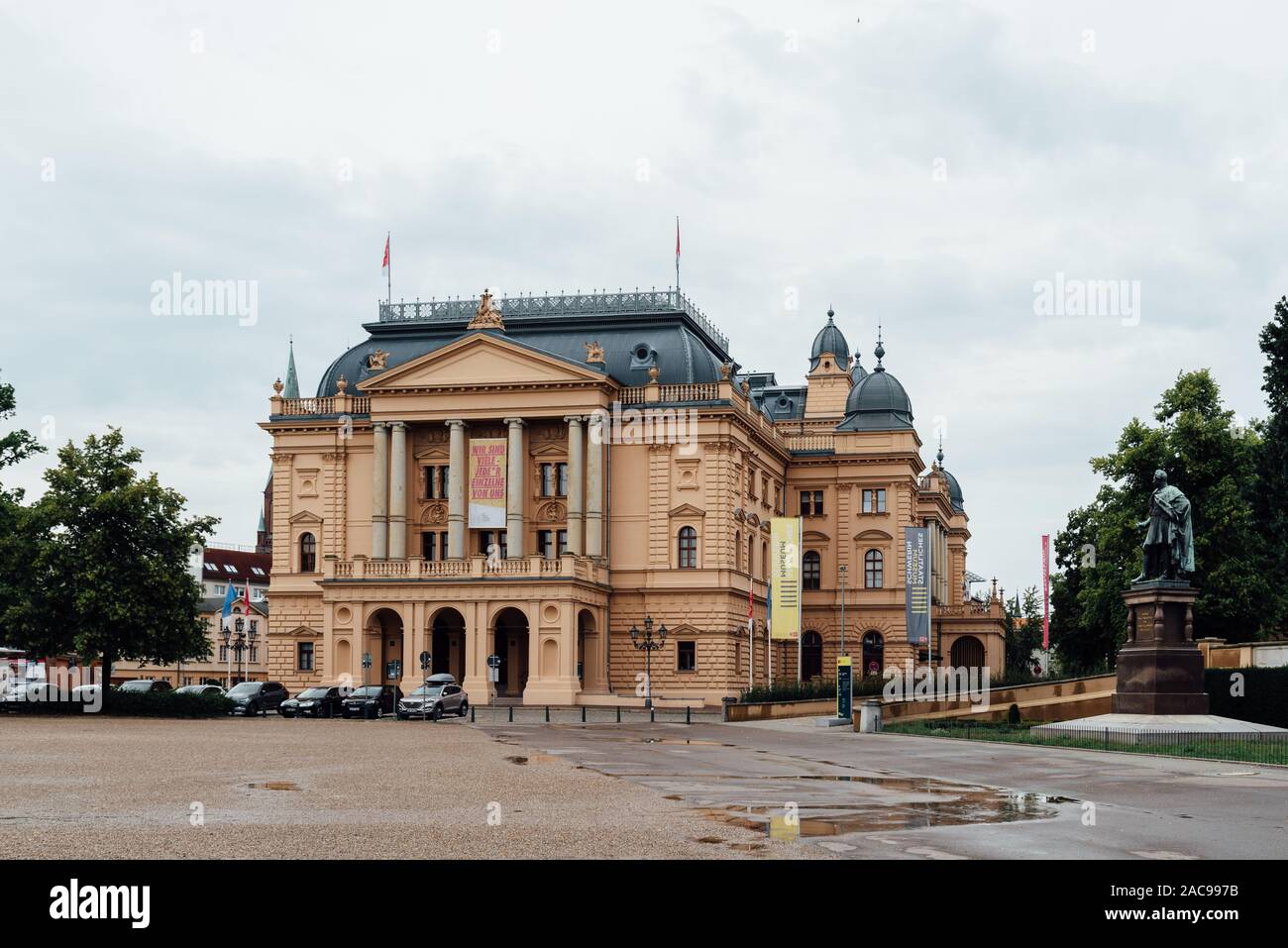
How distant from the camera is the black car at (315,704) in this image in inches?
2667

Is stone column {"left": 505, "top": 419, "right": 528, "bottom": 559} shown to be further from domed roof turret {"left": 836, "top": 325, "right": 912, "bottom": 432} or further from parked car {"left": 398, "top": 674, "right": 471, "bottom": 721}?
domed roof turret {"left": 836, "top": 325, "right": 912, "bottom": 432}

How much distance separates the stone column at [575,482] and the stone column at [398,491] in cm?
954

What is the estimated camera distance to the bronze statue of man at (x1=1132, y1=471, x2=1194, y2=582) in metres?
45.4

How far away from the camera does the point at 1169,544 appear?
4559 centimetres

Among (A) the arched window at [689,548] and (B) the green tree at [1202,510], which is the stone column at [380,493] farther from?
(B) the green tree at [1202,510]

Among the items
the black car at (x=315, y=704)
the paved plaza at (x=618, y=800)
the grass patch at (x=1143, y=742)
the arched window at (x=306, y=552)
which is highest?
the arched window at (x=306, y=552)

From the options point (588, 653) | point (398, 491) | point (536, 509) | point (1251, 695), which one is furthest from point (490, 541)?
point (1251, 695)

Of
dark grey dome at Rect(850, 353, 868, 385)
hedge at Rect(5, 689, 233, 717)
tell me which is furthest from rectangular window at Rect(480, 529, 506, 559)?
dark grey dome at Rect(850, 353, 868, 385)

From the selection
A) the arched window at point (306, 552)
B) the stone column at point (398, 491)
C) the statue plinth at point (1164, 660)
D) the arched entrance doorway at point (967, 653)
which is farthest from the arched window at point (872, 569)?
the statue plinth at point (1164, 660)

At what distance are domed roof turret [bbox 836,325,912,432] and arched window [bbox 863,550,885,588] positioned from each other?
7857 millimetres
